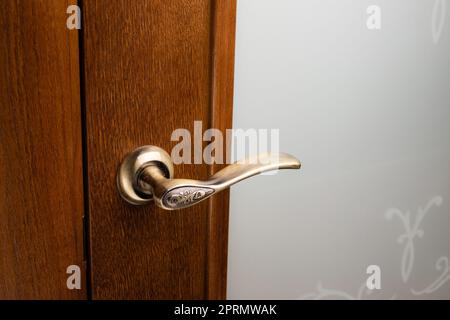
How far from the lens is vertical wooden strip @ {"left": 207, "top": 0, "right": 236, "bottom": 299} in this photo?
11.2 inches

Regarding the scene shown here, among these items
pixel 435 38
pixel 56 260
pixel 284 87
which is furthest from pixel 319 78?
pixel 56 260

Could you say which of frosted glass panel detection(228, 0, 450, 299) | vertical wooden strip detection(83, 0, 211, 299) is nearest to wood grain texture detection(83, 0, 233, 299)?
vertical wooden strip detection(83, 0, 211, 299)

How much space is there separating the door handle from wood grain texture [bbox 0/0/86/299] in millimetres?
30

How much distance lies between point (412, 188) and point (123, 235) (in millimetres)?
430

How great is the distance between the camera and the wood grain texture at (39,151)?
0.22 metres

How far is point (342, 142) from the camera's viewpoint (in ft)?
1.61

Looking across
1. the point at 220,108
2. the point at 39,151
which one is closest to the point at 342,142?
the point at 220,108

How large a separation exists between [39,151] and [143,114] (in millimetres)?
63

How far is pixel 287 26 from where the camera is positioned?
1.36ft

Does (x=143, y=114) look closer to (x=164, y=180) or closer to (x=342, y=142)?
(x=164, y=180)

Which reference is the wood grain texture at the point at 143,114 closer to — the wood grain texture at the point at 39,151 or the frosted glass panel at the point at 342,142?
the wood grain texture at the point at 39,151

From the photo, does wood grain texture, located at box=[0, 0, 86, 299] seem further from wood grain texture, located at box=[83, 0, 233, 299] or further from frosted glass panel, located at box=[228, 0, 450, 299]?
frosted glass panel, located at box=[228, 0, 450, 299]
